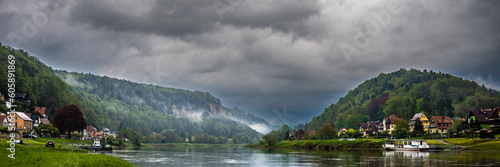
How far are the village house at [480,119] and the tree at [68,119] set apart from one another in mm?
141585

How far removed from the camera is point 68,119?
496 feet

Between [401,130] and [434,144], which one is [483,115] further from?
[434,144]

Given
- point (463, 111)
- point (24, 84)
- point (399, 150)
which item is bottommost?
point (399, 150)

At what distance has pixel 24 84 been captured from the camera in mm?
186250

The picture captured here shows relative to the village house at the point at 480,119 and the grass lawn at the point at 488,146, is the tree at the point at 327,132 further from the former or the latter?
the grass lawn at the point at 488,146


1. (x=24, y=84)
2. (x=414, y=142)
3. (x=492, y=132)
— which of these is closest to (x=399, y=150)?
(x=414, y=142)

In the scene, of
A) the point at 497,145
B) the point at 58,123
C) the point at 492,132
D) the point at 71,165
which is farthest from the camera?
the point at 58,123

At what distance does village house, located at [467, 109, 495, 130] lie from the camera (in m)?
132

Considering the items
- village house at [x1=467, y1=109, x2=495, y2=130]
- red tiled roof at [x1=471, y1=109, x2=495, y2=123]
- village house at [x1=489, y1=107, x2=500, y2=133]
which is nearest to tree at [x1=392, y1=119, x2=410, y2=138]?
village house at [x1=467, y1=109, x2=495, y2=130]

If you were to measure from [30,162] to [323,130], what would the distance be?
509 ft

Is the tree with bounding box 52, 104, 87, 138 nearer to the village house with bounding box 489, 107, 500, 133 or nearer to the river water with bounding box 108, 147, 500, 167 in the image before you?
the river water with bounding box 108, 147, 500, 167

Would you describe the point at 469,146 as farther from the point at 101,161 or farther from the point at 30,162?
the point at 30,162

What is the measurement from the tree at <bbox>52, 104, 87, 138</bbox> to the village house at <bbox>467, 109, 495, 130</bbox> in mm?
141585

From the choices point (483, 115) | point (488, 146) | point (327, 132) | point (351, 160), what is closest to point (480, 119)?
point (483, 115)
